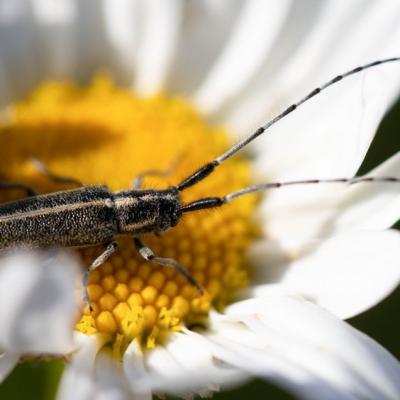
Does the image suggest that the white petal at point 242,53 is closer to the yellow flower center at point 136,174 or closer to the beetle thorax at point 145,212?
the yellow flower center at point 136,174

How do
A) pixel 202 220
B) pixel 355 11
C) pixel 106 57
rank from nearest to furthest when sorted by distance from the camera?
pixel 202 220 < pixel 355 11 < pixel 106 57

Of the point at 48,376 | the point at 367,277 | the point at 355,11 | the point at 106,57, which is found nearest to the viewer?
the point at 367,277

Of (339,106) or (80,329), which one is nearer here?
(80,329)

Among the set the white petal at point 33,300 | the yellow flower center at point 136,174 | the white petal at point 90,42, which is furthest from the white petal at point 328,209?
the white petal at point 33,300

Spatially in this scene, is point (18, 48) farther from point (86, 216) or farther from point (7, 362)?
point (7, 362)

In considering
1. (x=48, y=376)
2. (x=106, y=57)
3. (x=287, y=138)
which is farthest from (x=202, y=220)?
(x=106, y=57)

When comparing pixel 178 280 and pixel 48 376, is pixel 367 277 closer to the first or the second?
pixel 178 280

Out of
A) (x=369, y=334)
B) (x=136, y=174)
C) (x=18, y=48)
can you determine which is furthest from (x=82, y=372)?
(x=18, y=48)
